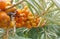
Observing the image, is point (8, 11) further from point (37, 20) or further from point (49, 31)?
point (49, 31)

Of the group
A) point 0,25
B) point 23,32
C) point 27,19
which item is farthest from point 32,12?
point 23,32

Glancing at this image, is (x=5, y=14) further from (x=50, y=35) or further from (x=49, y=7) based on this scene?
(x=50, y=35)

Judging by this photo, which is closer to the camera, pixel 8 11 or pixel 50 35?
pixel 8 11

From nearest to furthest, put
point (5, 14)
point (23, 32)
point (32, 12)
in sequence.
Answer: point (5, 14) → point (32, 12) → point (23, 32)

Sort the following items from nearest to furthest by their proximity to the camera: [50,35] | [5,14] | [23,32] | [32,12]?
[5,14], [32,12], [50,35], [23,32]

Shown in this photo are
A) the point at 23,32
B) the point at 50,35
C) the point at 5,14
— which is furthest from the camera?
the point at 23,32

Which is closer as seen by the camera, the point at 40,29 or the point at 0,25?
the point at 0,25

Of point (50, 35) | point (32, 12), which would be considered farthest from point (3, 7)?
point (50, 35)

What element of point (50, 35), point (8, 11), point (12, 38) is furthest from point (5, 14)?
point (50, 35)
